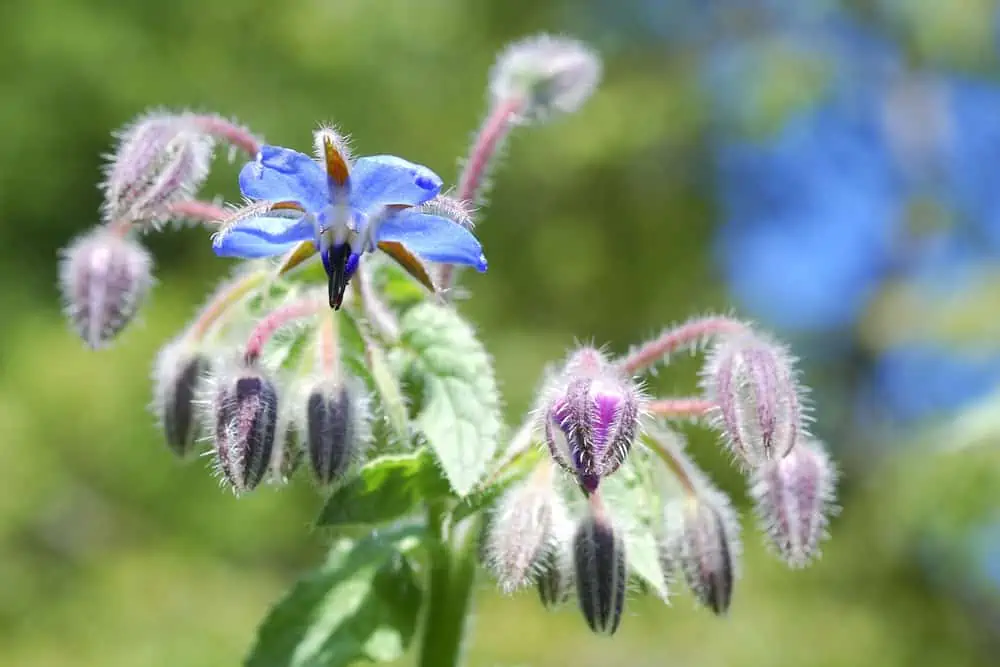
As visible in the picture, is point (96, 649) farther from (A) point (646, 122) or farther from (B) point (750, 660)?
(A) point (646, 122)

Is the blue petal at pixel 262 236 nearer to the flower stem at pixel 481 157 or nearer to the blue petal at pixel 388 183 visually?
the blue petal at pixel 388 183

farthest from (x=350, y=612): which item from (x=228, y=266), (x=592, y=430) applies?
(x=228, y=266)

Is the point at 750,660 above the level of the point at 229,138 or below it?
above

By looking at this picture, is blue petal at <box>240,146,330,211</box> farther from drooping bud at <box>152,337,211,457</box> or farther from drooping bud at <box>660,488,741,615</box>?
drooping bud at <box>660,488,741,615</box>

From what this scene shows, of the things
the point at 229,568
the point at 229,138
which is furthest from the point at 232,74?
the point at 229,138

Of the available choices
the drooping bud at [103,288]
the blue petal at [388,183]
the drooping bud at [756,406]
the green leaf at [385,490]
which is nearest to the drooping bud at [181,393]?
the drooping bud at [103,288]

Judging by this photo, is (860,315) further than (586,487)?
Yes

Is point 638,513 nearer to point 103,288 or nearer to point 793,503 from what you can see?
point 793,503
